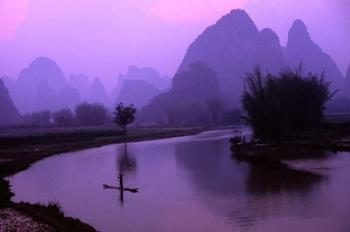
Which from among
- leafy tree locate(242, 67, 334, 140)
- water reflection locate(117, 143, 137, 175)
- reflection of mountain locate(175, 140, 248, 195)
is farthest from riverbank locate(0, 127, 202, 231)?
leafy tree locate(242, 67, 334, 140)

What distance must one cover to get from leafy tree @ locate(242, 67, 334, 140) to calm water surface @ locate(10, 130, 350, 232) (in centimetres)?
1404

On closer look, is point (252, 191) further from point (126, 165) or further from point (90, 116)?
point (90, 116)

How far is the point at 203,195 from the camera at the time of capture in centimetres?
2561

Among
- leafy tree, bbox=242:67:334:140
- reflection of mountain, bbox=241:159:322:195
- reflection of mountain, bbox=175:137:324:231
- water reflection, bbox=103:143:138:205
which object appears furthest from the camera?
leafy tree, bbox=242:67:334:140

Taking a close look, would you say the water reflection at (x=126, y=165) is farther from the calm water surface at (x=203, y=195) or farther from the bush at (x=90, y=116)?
the bush at (x=90, y=116)

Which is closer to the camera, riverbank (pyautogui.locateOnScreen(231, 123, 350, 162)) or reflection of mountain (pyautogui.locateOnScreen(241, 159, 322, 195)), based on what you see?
reflection of mountain (pyautogui.locateOnScreen(241, 159, 322, 195))

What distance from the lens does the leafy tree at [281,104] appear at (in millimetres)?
53938

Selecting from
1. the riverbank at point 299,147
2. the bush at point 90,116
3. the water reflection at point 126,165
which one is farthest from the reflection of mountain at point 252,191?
the bush at point 90,116

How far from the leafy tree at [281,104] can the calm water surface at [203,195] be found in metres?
14.0

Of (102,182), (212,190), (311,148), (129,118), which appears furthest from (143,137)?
(212,190)

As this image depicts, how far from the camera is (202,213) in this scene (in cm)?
2111

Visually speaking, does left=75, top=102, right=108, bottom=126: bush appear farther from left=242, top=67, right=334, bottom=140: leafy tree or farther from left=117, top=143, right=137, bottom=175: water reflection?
left=117, top=143, right=137, bottom=175: water reflection

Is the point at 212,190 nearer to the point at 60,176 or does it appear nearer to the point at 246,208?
the point at 246,208

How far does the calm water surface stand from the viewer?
755 inches
